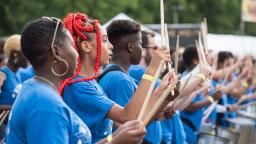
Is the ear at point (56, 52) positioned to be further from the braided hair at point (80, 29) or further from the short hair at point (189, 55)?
the short hair at point (189, 55)

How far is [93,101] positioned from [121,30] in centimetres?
138

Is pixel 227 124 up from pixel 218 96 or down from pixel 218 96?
down

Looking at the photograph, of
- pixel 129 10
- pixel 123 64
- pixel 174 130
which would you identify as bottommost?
pixel 129 10

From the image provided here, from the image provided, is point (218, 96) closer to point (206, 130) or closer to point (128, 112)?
point (206, 130)

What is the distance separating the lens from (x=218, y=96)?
31.8ft

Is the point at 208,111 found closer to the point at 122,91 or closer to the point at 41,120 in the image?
the point at 122,91

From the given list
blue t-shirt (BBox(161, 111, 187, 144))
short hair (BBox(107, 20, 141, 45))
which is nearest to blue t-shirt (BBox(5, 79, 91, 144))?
short hair (BBox(107, 20, 141, 45))

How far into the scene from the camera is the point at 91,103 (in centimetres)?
443

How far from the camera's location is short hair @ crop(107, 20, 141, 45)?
18.6ft

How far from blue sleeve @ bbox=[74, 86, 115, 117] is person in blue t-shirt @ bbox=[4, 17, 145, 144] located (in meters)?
0.84

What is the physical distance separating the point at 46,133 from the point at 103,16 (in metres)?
26.9

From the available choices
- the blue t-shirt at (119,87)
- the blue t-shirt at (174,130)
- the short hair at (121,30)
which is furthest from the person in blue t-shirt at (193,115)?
the blue t-shirt at (119,87)

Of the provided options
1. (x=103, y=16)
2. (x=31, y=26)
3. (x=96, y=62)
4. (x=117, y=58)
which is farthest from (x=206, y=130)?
(x=103, y=16)

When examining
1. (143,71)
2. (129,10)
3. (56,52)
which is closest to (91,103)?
(56,52)
